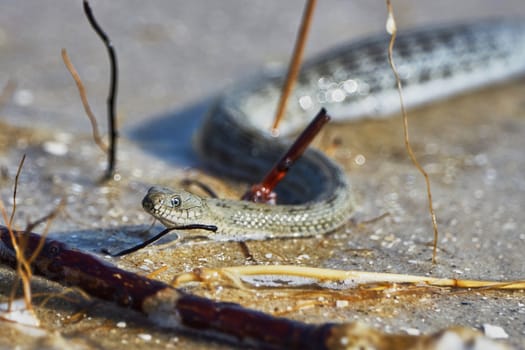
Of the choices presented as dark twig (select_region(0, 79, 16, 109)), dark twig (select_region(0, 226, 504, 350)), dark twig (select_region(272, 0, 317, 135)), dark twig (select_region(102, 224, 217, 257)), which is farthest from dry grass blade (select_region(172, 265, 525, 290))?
dark twig (select_region(0, 79, 16, 109))

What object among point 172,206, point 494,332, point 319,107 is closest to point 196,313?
point 172,206

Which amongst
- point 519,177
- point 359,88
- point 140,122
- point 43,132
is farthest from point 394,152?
point 43,132

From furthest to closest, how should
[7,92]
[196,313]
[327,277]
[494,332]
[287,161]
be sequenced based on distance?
[7,92], [287,161], [327,277], [494,332], [196,313]

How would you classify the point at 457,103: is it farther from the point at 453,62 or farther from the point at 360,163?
the point at 360,163

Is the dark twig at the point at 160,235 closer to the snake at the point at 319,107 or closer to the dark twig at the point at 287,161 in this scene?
the snake at the point at 319,107

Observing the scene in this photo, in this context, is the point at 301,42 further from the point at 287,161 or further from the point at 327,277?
the point at 327,277

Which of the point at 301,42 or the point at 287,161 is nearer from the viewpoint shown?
the point at 287,161

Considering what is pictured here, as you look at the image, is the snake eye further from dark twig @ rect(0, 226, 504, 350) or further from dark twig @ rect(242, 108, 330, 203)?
dark twig @ rect(0, 226, 504, 350)
